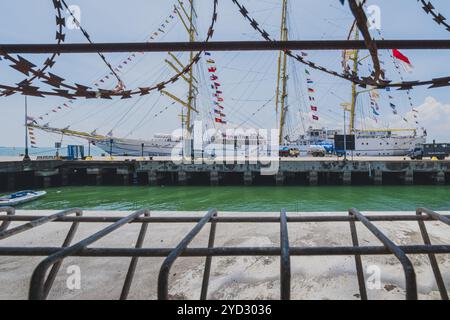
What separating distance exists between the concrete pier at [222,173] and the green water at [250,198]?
65.3 inches

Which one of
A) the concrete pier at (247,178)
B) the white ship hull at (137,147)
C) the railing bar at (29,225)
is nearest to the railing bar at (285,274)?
the railing bar at (29,225)

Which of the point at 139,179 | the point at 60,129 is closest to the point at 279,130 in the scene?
the point at 139,179

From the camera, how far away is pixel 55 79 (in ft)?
9.14

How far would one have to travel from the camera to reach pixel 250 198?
19.8 metres

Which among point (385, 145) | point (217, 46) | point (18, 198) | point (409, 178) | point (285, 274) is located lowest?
point (18, 198)

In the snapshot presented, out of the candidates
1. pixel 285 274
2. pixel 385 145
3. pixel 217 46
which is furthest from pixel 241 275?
pixel 385 145

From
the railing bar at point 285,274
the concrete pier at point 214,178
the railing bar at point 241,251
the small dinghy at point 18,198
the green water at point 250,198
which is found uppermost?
the railing bar at point 241,251

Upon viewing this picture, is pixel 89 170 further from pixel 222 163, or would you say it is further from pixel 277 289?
pixel 277 289

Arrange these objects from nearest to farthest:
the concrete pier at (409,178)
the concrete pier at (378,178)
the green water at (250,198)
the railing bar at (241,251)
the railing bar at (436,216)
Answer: the railing bar at (241,251) < the railing bar at (436,216) < the green water at (250,198) < the concrete pier at (409,178) < the concrete pier at (378,178)

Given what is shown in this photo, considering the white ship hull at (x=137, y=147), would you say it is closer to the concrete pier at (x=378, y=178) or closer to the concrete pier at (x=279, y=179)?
the concrete pier at (x=279, y=179)

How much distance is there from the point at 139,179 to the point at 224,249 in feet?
89.4

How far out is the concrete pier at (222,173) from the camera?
2422 cm

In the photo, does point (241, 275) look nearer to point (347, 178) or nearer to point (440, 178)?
point (347, 178)

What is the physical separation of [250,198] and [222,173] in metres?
7.42
